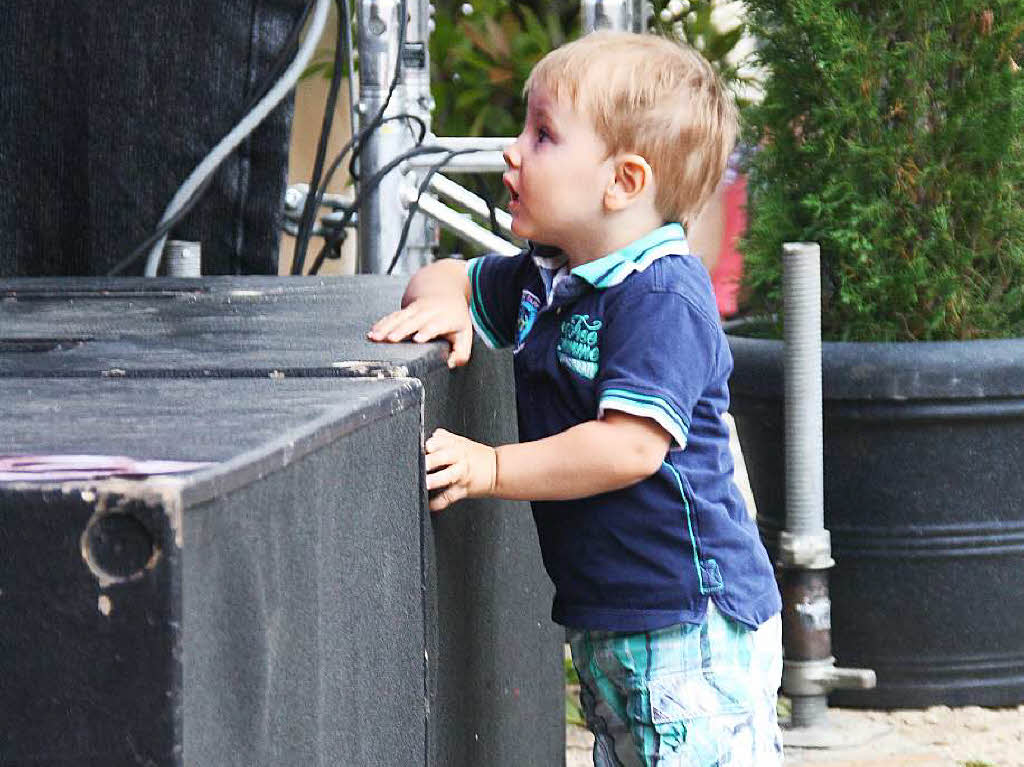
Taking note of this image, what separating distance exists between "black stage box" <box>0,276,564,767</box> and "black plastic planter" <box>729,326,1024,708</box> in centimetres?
93

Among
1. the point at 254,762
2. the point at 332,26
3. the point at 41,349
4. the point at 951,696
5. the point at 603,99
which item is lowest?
the point at 951,696

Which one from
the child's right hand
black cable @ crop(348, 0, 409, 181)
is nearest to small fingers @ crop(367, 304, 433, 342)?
the child's right hand

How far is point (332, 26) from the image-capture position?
4.63 m

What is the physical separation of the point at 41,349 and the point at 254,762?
22.2 inches

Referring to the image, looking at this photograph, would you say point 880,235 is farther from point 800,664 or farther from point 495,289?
point 495,289

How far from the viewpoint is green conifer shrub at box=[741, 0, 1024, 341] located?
2.72 m

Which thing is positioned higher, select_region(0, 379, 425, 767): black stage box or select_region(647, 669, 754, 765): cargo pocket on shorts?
select_region(0, 379, 425, 767): black stage box

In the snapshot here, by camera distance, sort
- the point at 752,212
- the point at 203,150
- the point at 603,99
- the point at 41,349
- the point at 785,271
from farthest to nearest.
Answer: the point at 752,212 < the point at 785,271 < the point at 203,150 < the point at 603,99 < the point at 41,349

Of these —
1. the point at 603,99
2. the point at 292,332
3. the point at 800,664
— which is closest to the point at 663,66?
the point at 603,99

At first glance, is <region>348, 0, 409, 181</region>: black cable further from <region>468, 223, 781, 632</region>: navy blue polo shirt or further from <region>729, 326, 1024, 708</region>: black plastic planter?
<region>468, 223, 781, 632</region>: navy blue polo shirt

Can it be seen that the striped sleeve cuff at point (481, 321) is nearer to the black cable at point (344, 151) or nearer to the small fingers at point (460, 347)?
the small fingers at point (460, 347)

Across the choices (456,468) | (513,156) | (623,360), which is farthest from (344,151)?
(456,468)

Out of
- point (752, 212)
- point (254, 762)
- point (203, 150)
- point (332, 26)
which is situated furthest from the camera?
point (332, 26)

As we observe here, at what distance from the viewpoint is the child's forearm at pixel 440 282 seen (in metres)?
1.43
